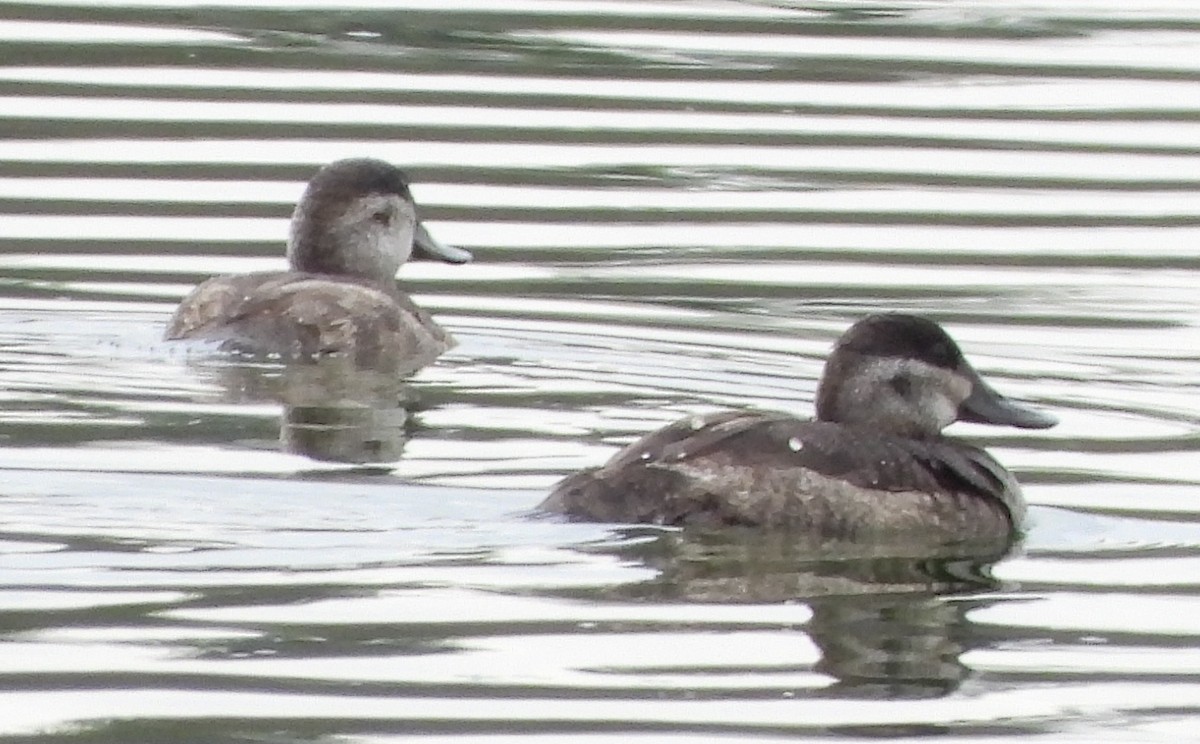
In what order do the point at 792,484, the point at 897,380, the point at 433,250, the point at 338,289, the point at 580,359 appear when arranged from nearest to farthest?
the point at 792,484
the point at 897,380
the point at 580,359
the point at 338,289
the point at 433,250

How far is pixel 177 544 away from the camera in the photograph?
8.85m

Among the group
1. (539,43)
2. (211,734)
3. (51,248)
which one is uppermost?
(539,43)

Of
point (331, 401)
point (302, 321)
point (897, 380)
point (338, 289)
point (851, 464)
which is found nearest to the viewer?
point (851, 464)

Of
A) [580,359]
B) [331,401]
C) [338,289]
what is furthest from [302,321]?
[580,359]

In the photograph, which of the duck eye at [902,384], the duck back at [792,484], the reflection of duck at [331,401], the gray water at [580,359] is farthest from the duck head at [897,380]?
the reflection of duck at [331,401]

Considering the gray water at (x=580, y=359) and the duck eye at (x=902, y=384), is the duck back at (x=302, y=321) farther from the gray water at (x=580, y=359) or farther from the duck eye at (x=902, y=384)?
the duck eye at (x=902, y=384)

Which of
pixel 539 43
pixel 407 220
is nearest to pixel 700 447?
pixel 407 220

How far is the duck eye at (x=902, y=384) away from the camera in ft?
32.5

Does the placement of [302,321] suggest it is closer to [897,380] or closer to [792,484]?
[897,380]

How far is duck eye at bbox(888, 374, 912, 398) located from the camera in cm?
991

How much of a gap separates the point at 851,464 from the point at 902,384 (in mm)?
487

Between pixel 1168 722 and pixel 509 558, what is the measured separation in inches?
77.0

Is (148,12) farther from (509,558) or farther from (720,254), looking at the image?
(509,558)

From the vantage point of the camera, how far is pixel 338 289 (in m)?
12.6
